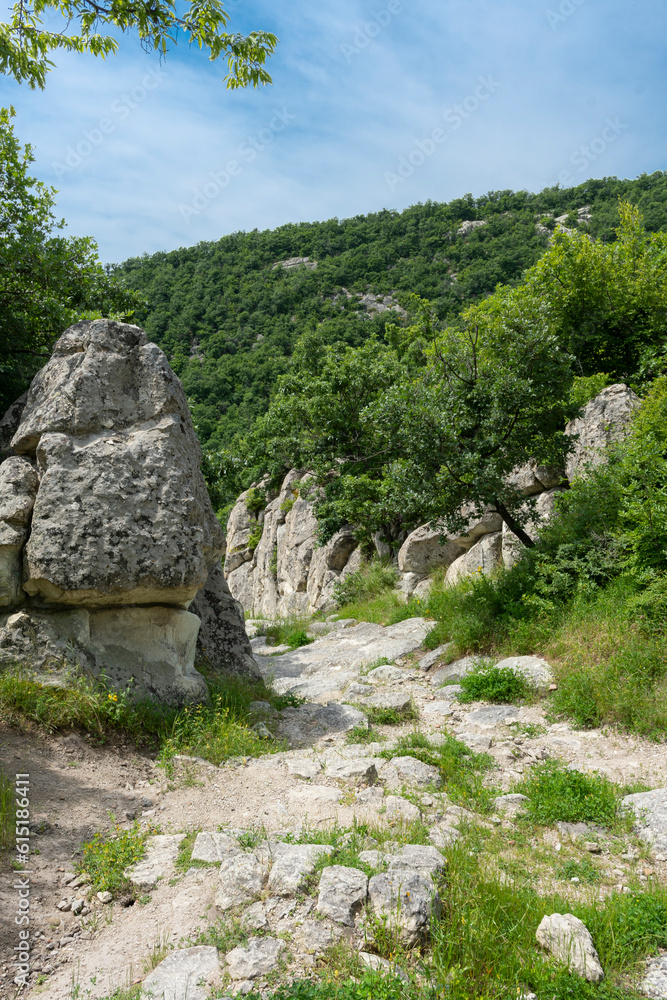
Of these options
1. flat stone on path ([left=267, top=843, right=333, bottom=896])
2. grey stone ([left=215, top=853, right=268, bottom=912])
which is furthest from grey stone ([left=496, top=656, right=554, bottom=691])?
grey stone ([left=215, top=853, right=268, bottom=912])

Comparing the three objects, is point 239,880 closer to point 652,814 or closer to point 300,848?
point 300,848

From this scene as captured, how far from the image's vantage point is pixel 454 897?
3348 mm

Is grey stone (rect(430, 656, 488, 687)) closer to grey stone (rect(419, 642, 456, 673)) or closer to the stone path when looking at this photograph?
grey stone (rect(419, 642, 456, 673))

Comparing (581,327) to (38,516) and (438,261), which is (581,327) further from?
(438,261)

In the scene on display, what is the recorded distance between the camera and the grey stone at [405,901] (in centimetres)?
308

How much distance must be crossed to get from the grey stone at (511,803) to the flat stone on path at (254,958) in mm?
2393

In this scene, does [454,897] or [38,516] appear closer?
[454,897]

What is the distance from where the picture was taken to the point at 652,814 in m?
4.49

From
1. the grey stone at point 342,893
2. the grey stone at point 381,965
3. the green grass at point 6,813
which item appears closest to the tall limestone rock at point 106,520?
the green grass at point 6,813

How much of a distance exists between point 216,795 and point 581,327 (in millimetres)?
12914

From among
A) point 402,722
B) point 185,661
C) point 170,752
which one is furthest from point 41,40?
point 402,722

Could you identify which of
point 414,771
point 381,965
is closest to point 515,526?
point 414,771

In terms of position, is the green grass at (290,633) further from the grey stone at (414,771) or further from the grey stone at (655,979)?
the grey stone at (655,979)

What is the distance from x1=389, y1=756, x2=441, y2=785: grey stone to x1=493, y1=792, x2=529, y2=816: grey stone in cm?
60
